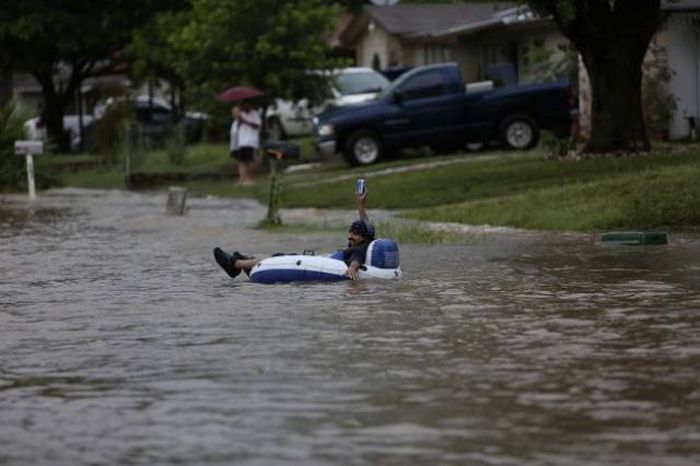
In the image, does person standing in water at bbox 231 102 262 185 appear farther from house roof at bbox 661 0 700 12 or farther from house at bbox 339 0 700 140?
house roof at bbox 661 0 700 12

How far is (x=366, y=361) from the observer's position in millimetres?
11523

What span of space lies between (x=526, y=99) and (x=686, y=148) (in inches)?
265

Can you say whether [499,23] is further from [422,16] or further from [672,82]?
[422,16]

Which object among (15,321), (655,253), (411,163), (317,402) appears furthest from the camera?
(411,163)

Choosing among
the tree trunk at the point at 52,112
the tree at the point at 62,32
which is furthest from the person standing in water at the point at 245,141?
the tree trunk at the point at 52,112

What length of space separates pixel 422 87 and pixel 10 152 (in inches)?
331

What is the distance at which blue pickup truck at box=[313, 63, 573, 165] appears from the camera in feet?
115

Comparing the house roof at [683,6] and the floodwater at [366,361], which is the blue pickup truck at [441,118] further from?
the floodwater at [366,361]

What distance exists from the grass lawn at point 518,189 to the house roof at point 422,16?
21118 mm

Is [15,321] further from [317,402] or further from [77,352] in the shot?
[317,402]

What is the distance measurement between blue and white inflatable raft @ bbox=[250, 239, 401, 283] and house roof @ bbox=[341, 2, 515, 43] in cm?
4068

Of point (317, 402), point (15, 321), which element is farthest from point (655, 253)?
point (317, 402)

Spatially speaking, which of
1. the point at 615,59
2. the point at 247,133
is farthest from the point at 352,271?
the point at 247,133

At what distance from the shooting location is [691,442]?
349 inches
